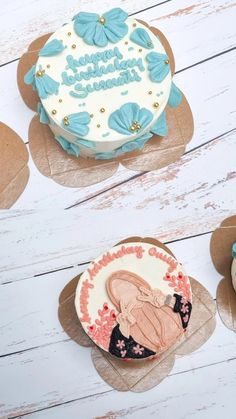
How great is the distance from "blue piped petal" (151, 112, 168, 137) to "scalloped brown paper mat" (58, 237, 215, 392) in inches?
14.3

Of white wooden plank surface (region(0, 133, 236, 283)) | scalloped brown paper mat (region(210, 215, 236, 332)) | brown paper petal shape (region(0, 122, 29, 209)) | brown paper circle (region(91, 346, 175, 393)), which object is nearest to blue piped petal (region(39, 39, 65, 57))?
brown paper petal shape (region(0, 122, 29, 209))

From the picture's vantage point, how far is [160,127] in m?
1.42

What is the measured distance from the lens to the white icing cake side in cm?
133

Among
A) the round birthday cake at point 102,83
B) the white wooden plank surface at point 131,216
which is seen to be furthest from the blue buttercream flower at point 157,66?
the white wooden plank surface at point 131,216

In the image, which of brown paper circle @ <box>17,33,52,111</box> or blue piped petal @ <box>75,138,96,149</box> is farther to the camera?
brown paper circle @ <box>17,33,52,111</box>

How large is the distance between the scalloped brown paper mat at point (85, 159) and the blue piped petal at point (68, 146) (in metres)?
0.03

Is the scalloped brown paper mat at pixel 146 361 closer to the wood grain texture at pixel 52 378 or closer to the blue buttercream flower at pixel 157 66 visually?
the wood grain texture at pixel 52 378

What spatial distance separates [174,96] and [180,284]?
464 millimetres

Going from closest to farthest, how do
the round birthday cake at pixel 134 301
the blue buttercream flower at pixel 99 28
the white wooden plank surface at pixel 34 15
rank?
1. the round birthday cake at pixel 134 301
2. the blue buttercream flower at pixel 99 28
3. the white wooden plank surface at pixel 34 15

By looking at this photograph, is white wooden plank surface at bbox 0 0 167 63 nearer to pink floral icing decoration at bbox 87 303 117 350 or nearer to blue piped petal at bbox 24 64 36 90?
blue piped petal at bbox 24 64 36 90

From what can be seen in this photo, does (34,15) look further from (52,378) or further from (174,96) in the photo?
(52,378)

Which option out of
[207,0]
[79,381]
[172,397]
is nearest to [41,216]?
[79,381]

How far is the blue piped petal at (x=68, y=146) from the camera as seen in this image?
4.54ft

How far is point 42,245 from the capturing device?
1.42 metres
